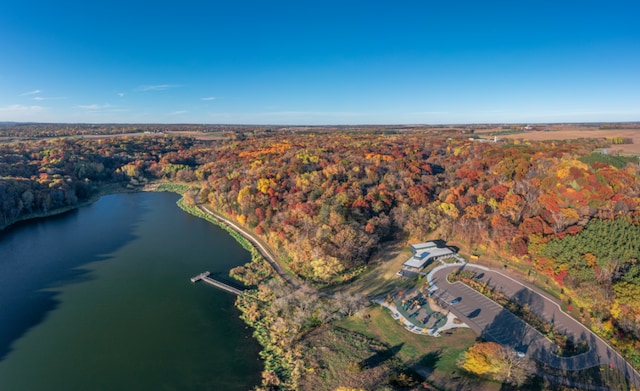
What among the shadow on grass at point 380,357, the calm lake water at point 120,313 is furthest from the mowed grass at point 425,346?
the calm lake water at point 120,313

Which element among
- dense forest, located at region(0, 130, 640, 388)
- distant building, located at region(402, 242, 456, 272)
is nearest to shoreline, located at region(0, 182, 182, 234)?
dense forest, located at region(0, 130, 640, 388)

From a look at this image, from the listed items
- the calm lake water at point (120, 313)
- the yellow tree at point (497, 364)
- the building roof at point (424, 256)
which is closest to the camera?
the yellow tree at point (497, 364)

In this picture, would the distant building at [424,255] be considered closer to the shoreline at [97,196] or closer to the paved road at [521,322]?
the paved road at [521,322]

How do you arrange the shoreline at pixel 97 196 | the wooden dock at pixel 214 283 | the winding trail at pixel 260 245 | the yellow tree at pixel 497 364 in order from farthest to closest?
the shoreline at pixel 97 196, the winding trail at pixel 260 245, the wooden dock at pixel 214 283, the yellow tree at pixel 497 364

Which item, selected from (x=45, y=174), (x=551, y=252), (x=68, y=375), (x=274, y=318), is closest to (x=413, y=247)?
(x=551, y=252)

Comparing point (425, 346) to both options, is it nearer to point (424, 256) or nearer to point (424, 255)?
point (424, 256)

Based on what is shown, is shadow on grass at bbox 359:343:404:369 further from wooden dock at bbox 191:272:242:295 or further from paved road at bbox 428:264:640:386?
wooden dock at bbox 191:272:242:295

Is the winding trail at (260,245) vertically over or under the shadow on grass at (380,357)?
over
